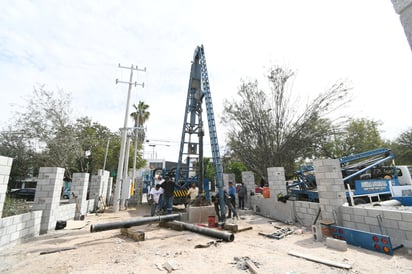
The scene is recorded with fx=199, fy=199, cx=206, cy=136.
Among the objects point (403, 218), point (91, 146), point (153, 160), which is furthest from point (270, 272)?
point (153, 160)

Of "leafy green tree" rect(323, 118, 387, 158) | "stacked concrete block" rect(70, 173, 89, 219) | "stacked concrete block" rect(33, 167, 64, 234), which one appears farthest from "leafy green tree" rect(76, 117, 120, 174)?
"leafy green tree" rect(323, 118, 387, 158)

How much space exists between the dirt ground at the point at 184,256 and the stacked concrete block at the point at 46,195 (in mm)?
574

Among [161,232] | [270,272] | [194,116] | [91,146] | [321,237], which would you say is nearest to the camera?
[270,272]

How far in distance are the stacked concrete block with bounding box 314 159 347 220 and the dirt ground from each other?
3.77 ft

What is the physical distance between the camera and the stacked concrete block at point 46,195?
6.87 meters

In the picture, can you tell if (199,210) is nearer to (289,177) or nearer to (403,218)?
(403,218)

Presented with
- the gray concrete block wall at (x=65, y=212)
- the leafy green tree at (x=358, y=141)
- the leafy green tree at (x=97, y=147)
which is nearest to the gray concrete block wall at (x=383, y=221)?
the gray concrete block wall at (x=65, y=212)

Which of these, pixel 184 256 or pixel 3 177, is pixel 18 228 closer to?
pixel 3 177

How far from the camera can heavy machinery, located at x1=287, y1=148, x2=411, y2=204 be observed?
9.08m

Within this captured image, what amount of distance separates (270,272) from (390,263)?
274cm

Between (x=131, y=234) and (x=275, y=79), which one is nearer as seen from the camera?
(x=131, y=234)

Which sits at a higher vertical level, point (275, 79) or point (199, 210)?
point (275, 79)

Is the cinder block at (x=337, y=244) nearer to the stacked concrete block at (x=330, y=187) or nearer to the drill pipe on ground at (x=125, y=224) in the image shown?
the stacked concrete block at (x=330, y=187)

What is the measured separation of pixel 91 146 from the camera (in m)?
Answer: 22.0
